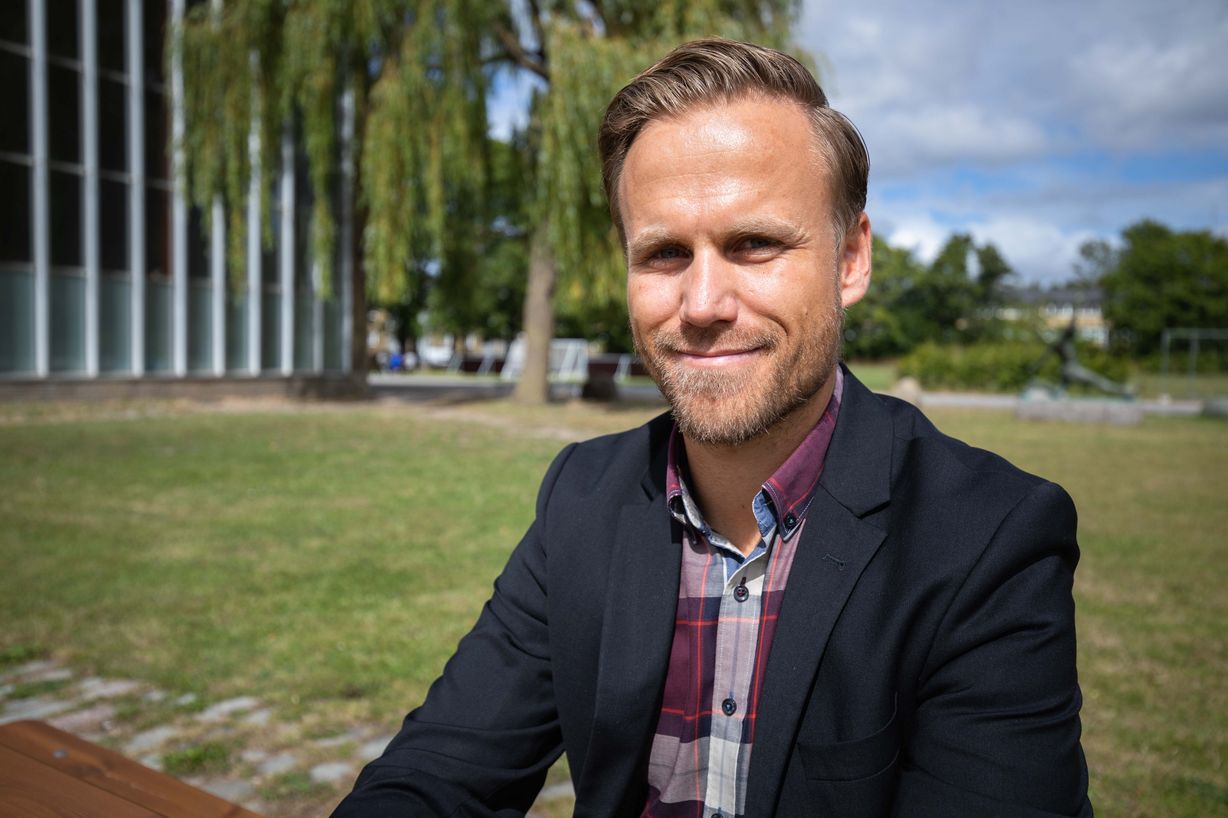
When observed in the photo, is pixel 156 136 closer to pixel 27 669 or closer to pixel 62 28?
pixel 62 28

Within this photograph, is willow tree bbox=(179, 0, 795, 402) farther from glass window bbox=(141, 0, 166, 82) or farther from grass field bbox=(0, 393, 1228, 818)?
grass field bbox=(0, 393, 1228, 818)

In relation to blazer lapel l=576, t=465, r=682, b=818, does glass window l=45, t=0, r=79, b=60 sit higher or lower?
higher

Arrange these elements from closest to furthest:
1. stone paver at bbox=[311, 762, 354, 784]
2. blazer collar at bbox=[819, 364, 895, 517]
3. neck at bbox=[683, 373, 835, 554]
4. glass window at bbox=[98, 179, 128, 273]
→ blazer collar at bbox=[819, 364, 895, 517], neck at bbox=[683, 373, 835, 554], stone paver at bbox=[311, 762, 354, 784], glass window at bbox=[98, 179, 128, 273]

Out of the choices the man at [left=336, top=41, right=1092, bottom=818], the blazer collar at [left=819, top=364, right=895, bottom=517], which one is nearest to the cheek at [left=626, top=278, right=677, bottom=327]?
the man at [left=336, top=41, right=1092, bottom=818]

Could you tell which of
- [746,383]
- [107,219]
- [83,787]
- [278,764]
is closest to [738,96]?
[746,383]

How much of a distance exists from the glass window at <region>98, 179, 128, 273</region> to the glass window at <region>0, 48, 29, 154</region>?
1.48m

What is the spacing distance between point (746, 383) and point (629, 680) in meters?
0.52

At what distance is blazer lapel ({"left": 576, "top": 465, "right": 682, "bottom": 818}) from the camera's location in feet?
5.01

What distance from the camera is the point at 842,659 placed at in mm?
1380

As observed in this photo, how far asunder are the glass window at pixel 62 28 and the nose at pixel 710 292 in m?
18.4

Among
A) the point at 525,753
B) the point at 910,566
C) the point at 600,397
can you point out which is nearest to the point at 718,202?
the point at 910,566

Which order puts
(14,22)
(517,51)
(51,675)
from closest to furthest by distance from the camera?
(51,675), (14,22), (517,51)

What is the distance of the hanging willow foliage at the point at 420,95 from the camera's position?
1473 cm

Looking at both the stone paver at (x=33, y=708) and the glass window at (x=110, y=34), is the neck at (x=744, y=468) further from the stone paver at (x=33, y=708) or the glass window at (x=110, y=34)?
the glass window at (x=110, y=34)
